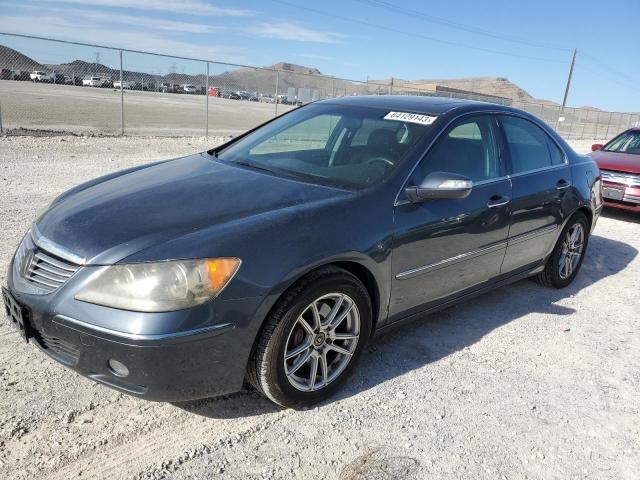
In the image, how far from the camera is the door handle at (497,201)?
377 centimetres

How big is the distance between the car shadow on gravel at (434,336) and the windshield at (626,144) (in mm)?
4308

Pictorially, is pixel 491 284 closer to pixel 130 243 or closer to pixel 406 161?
pixel 406 161

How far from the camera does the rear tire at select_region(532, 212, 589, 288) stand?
488 cm

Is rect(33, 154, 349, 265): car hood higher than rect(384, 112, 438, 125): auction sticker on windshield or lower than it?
lower

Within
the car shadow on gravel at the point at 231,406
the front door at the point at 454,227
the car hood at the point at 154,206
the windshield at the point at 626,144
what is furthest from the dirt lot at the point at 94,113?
the car shadow on gravel at the point at 231,406

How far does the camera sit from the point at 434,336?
3.90 m

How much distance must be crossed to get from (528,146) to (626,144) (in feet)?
20.2

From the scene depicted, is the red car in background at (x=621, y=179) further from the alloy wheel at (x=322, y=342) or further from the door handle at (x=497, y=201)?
the alloy wheel at (x=322, y=342)

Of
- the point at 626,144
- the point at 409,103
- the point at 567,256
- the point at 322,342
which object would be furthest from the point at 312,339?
the point at 626,144

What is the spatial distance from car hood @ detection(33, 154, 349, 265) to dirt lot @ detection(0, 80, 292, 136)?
1228cm

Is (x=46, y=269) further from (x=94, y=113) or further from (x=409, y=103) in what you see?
(x=94, y=113)

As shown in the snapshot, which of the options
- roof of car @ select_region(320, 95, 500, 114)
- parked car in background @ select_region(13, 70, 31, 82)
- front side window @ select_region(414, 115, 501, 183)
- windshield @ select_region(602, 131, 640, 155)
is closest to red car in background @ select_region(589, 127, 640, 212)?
windshield @ select_region(602, 131, 640, 155)

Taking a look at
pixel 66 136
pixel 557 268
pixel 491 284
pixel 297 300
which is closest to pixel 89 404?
pixel 297 300

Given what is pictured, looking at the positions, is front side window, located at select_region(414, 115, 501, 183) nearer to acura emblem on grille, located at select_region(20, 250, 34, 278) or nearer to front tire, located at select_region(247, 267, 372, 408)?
front tire, located at select_region(247, 267, 372, 408)
